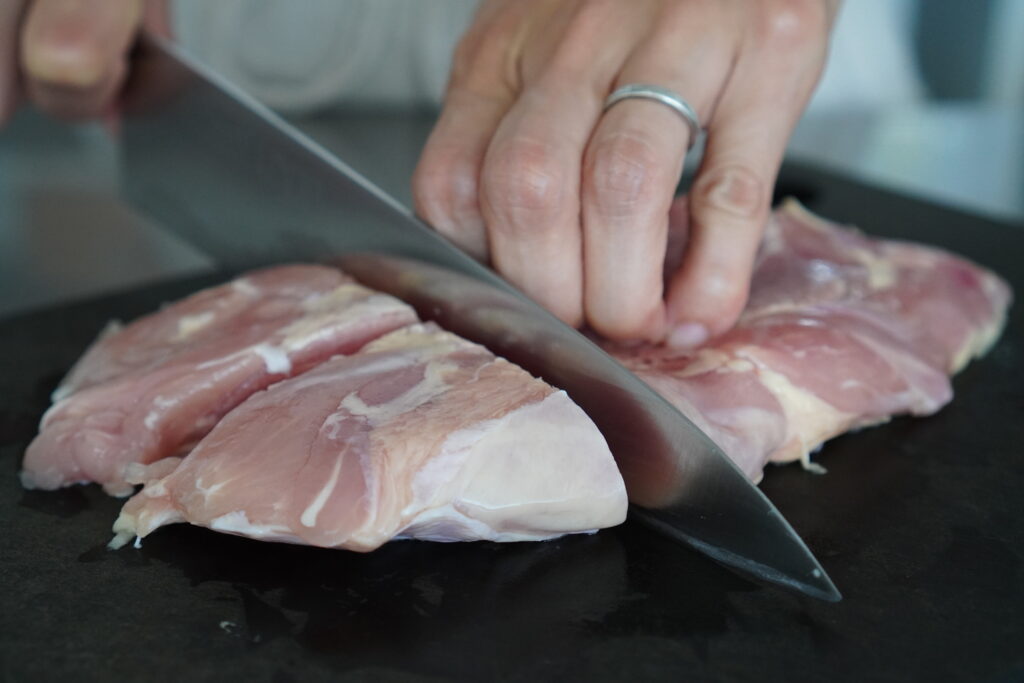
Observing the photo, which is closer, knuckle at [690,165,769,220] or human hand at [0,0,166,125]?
knuckle at [690,165,769,220]

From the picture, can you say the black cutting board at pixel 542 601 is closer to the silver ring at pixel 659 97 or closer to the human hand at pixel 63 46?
the silver ring at pixel 659 97

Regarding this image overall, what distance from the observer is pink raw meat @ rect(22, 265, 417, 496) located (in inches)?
65.6

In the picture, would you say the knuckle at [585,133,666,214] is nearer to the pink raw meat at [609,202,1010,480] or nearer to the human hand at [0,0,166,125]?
the pink raw meat at [609,202,1010,480]

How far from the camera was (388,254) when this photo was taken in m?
1.92

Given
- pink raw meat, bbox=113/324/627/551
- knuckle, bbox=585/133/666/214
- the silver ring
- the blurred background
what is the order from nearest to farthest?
pink raw meat, bbox=113/324/627/551
knuckle, bbox=585/133/666/214
the silver ring
the blurred background

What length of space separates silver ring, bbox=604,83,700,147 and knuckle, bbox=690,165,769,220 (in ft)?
0.32

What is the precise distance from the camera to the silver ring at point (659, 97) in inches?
69.1

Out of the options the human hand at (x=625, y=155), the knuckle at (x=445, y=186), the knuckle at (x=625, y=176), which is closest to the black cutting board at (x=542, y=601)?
the human hand at (x=625, y=155)

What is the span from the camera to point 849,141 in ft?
14.0

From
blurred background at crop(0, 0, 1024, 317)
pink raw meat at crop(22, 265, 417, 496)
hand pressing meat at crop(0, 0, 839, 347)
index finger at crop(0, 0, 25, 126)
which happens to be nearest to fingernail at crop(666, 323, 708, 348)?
hand pressing meat at crop(0, 0, 839, 347)

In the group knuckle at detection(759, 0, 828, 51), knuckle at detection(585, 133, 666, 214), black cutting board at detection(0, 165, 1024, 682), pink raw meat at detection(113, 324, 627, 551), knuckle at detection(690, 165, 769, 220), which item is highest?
knuckle at detection(759, 0, 828, 51)

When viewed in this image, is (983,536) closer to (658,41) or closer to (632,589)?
(632,589)

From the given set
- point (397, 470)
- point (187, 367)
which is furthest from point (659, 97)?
point (187, 367)

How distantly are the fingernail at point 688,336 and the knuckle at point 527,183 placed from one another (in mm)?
316
